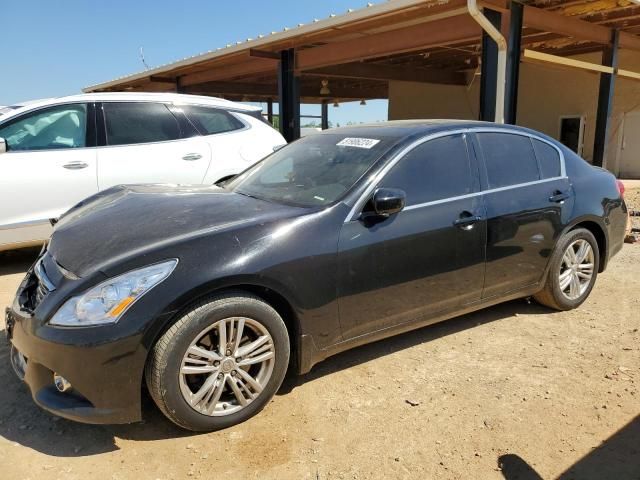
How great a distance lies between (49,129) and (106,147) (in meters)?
0.56

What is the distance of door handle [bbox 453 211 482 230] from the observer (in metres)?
3.45

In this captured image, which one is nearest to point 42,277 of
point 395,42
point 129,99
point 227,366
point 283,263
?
point 227,366

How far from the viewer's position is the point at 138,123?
19.0 feet

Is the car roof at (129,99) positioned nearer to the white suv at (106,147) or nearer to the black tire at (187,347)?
the white suv at (106,147)


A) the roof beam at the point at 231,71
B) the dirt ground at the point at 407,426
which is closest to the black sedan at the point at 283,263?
the dirt ground at the point at 407,426

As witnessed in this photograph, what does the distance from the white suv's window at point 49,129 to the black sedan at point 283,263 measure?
201 centimetres

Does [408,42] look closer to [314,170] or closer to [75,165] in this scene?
[75,165]

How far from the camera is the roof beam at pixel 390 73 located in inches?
531

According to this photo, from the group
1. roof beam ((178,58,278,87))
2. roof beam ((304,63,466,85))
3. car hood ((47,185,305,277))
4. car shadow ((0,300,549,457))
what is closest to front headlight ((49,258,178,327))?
car hood ((47,185,305,277))

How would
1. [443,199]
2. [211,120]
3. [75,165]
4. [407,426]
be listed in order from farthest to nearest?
[211,120] < [75,165] < [443,199] < [407,426]

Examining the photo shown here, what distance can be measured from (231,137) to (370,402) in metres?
4.10

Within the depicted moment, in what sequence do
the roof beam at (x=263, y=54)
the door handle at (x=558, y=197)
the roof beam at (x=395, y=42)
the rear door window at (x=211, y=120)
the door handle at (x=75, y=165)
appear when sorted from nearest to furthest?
1. the door handle at (x=558, y=197)
2. the door handle at (x=75, y=165)
3. the rear door window at (x=211, y=120)
4. the roof beam at (x=395, y=42)
5. the roof beam at (x=263, y=54)

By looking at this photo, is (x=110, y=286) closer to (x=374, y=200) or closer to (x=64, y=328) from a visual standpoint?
(x=64, y=328)

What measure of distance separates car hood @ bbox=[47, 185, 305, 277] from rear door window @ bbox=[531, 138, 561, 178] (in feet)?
7.12
